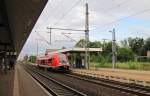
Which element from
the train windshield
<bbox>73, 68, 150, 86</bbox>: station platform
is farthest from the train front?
<bbox>73, 68, 150, 86</bbox>: station platform

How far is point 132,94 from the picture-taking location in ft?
67.6

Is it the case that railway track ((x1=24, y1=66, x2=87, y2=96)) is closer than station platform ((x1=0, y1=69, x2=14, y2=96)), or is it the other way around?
station platform ((x1=0, y1=69, x2=14, y2=96))

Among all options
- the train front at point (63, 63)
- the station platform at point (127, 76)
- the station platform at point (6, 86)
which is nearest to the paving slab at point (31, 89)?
the station platform at point (6, 86)

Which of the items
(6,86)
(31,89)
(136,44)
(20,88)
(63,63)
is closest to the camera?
(6,86)

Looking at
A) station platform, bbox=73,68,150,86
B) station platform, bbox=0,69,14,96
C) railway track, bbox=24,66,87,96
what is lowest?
railway track, bbox=24,66,87,96

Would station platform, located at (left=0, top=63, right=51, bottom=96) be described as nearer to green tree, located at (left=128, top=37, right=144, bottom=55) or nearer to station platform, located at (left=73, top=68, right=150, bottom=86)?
station platform, located at (left=73, top=68, right=150, bottom=86)

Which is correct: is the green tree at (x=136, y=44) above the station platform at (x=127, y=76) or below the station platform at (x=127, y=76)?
above

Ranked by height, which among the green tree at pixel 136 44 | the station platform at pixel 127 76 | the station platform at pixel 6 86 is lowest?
the station platform at pixel 6 86

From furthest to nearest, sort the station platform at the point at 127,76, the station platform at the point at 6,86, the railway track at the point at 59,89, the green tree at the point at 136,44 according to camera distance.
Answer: the green tree at the point at 136,44
the station platform at the point at 127,76
the railway track at the point at 59,89
the station platform at the point at 6,86

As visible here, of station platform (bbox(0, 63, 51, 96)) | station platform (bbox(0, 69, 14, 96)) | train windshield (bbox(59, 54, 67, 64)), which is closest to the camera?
station platform (bbox(0, 69, 14, 96))

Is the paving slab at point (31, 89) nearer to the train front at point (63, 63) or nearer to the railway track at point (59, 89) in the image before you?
the railway track at point (59, 89)

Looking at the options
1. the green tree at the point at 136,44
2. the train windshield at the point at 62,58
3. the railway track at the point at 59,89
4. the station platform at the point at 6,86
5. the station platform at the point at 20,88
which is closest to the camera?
the station platform at the point at 6,86

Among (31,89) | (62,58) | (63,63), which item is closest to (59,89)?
(31,89)

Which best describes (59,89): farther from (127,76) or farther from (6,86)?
(127,76)
